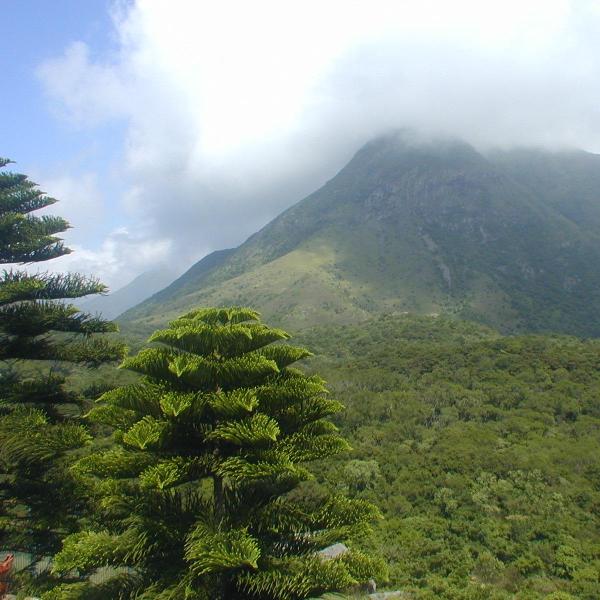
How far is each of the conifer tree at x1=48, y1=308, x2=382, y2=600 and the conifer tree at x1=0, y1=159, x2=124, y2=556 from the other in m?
3.64

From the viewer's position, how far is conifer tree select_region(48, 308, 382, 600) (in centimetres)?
453

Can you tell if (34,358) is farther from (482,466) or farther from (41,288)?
(482,466)

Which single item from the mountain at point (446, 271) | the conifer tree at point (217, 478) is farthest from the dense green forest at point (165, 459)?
the mountain at point (446, 271)

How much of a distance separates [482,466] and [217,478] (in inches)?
1557

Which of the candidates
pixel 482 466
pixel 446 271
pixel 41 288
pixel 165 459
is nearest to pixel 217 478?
pixel 165 459

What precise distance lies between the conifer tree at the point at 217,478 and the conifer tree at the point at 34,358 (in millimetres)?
3638

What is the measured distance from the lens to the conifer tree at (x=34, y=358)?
8.05m

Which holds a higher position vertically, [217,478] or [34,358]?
[34,358]

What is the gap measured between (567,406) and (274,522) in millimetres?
50654

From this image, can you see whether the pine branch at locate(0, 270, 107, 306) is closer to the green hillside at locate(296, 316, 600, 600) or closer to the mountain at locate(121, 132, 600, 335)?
the green hillside at locate(296, 316, 600, 600)

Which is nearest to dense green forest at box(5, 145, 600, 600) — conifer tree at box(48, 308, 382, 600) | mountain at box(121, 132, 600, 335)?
conifer tree at box(48, 308, 382, 600)

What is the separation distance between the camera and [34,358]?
9.91 m

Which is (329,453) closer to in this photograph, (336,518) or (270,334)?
(336,518)

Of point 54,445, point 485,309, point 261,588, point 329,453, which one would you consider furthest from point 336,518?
point 485,309
